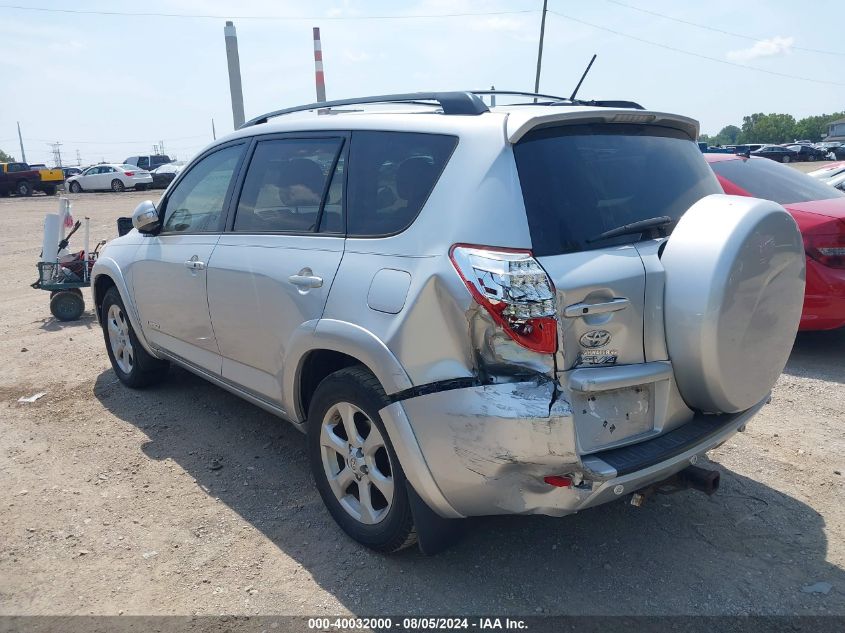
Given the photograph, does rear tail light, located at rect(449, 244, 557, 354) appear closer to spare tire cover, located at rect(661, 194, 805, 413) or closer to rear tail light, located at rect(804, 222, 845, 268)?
spare tire cover, located at rect(661, 194, 805, 413)

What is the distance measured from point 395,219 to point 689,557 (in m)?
1.96

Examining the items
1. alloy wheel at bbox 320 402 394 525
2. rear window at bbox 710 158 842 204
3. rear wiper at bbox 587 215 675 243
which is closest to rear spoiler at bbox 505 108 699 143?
rear wiper at bbox 587 215 675 243

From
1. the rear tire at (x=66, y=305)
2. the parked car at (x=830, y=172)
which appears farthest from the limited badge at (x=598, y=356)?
the parked car at (x=830, y=172)

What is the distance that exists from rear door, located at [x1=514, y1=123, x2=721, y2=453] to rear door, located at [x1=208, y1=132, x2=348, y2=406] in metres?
0.98

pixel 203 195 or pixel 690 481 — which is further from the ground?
pixel 203 195

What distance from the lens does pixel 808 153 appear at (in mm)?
50250

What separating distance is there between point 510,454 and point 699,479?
93cm

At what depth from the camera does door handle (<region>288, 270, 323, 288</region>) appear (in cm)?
308

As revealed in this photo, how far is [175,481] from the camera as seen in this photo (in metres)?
3.88

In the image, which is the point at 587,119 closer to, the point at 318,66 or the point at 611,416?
the point at 611,416

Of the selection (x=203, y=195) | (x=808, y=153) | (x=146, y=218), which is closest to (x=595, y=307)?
(x=203, y=195)

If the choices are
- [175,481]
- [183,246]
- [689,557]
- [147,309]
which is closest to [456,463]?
[689,557]

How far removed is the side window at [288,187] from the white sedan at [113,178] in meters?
33.2

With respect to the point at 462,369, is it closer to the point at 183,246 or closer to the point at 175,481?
the point at 175,481
